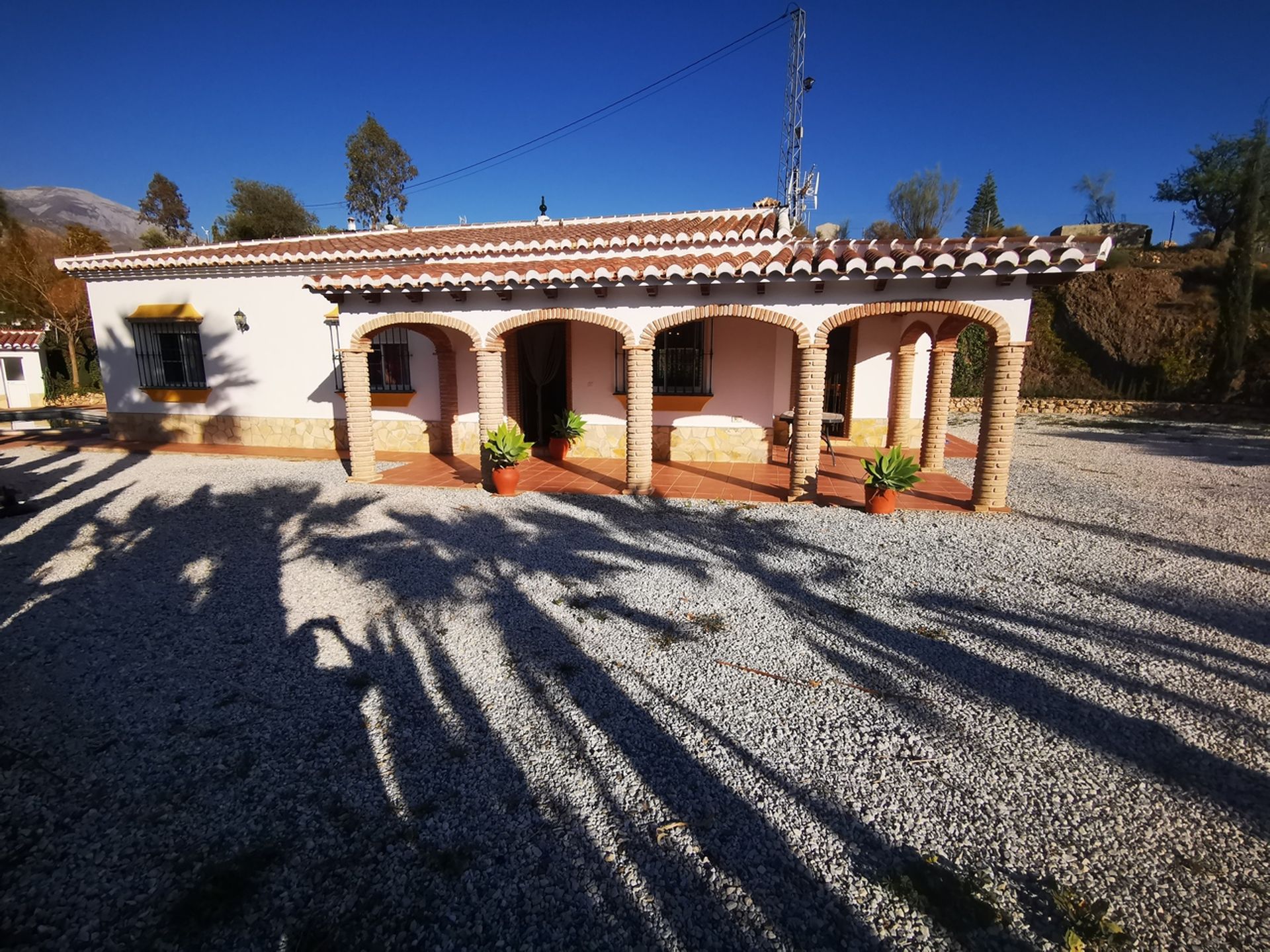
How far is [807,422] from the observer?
7301 mm

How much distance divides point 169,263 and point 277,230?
21469mm

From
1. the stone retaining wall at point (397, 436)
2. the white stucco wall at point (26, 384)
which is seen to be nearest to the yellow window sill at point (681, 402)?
the stone retaining wall at point (397, 436)

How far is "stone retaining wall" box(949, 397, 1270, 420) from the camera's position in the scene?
642 inches

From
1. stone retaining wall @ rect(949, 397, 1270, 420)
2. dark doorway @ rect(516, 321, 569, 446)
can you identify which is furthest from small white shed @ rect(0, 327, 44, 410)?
stone retaining wall @ rect(949, 397, 1270, 420)

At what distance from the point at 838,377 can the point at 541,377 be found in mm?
6248

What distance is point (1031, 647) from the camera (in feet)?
12.6

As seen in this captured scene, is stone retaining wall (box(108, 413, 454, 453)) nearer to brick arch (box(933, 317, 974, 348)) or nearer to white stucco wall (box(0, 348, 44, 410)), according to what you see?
brick arch (box(933, 317, 974, 348))

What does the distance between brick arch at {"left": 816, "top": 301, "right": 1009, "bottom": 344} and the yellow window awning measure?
1216cm

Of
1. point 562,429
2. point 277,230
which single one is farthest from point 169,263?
point 277,230

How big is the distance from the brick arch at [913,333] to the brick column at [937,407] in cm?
Result: 98

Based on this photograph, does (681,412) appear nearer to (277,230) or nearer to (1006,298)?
(1006,298)

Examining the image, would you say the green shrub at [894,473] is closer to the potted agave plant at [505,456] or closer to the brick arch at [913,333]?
the brick arch at [913,333]

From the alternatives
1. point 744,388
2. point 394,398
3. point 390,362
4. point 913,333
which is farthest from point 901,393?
point 390,362

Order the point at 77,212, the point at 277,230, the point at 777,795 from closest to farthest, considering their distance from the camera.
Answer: the point at 777,795 < the point at 277,230 < the point at 77,212
